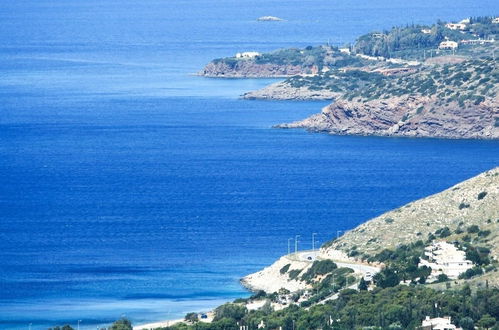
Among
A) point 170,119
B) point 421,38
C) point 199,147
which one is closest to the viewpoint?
point 199,147

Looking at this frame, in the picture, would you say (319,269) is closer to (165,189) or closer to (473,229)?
(473,229)

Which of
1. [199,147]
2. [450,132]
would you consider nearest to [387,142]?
[450,132]

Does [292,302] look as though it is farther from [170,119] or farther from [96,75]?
[96,75]

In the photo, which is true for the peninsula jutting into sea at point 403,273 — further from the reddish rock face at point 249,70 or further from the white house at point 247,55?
the white house at point 247,55

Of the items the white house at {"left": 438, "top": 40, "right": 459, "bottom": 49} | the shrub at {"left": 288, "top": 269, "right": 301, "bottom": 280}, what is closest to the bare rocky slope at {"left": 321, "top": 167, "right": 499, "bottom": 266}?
the shrub at {"left": 288, "top": 269, "right": 301, "bottom": 280}

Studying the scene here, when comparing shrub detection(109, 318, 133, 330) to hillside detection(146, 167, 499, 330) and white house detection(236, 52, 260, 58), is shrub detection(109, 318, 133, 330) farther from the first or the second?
white house detection(236, 52, 260, 58)

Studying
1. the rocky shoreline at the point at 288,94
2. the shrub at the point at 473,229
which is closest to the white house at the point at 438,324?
the shrub at the point at 473,229

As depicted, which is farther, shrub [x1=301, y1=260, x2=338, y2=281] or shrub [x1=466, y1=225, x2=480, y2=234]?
shrub [x1=466, y1=225, x2=480, y2=234]
